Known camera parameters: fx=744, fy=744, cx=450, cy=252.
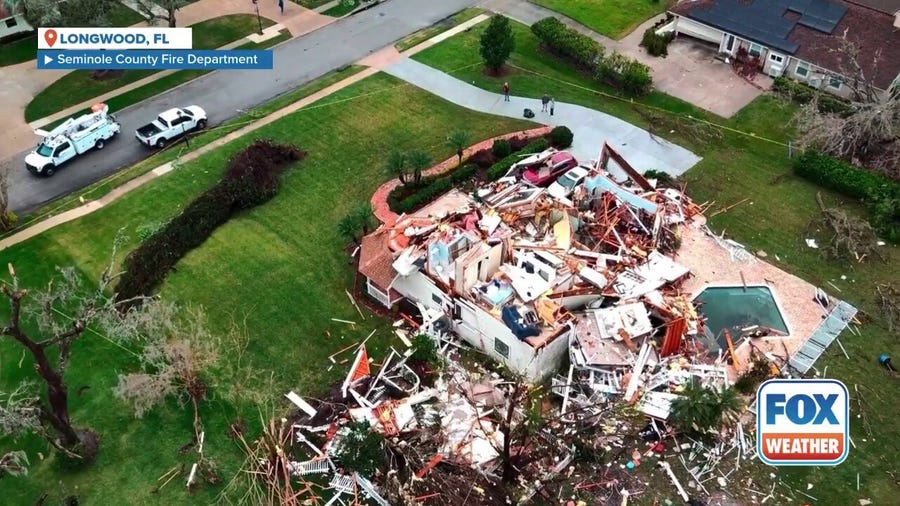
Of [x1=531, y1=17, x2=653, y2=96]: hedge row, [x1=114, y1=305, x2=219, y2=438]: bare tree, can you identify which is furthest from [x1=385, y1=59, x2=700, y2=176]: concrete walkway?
[x1=114, y1=305, x2=219, y2=438]: bare tree

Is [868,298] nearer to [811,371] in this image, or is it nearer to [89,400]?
[811,371]

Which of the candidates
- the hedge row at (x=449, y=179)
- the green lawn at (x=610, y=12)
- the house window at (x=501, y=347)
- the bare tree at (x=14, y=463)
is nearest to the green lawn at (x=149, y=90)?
the hedge row at (x=449, y=179)

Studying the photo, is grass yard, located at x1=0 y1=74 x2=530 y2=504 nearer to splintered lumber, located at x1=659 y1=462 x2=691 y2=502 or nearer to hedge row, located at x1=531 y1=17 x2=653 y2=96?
hedge row, located at x1=531 y1=17 x2=653 y2=96

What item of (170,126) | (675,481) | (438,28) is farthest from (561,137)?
(170,126)

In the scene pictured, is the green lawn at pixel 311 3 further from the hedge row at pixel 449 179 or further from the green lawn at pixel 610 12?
the hedge row at pixel 449 179

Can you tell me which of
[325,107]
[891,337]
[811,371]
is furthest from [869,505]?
[325,107]
